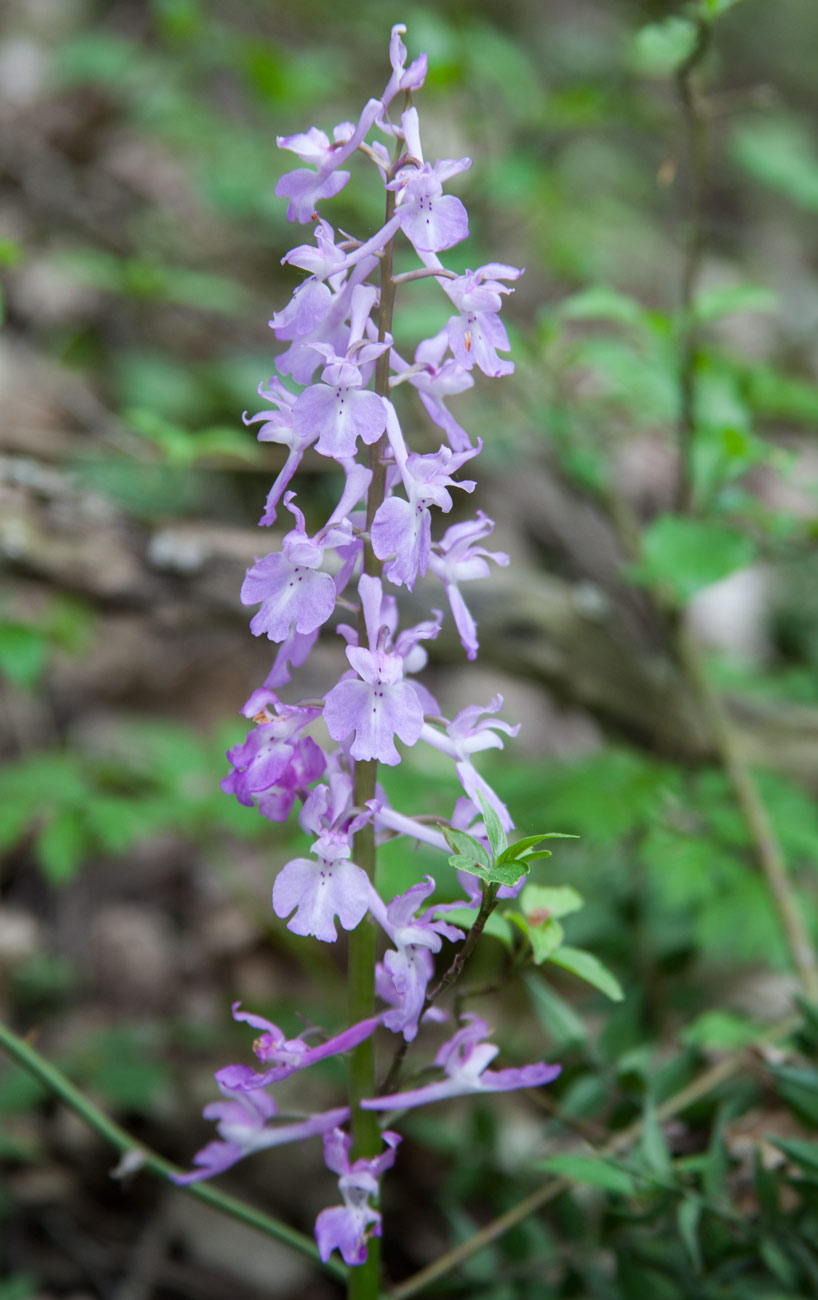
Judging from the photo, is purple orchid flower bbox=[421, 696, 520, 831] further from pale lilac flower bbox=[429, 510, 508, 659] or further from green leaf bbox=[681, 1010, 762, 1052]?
green leaf bbox=[681, 1010, 762, 1052]

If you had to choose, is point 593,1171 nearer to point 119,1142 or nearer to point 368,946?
point 368,946

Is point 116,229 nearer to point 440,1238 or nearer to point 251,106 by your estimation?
point 251,106

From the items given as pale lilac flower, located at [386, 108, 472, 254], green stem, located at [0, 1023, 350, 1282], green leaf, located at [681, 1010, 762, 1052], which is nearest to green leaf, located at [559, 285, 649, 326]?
pale lilac flower, located at [386, 108, 472, 254]

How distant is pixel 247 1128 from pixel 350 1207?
171mm

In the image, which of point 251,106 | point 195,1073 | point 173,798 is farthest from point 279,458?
point 251,106

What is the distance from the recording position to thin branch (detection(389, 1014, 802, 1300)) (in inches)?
66.2

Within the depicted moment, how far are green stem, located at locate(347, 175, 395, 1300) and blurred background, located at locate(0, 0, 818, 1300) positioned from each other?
0.22 metres

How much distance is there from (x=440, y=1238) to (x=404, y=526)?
2277 mm

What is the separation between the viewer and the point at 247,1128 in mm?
1395

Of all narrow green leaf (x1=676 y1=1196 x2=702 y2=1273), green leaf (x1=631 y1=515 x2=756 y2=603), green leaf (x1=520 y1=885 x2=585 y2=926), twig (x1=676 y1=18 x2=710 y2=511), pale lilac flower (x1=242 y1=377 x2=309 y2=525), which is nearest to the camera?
pale lilac flower (x1=242 y1=377 x2=309 y2=525)

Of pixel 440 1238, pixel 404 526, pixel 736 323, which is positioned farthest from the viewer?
pixel 736 323

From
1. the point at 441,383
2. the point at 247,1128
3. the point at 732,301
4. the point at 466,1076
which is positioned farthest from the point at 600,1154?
the point at 732,301

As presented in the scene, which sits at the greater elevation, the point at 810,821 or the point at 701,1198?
the point at 810,821

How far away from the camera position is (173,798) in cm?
285
